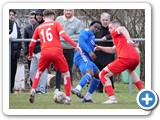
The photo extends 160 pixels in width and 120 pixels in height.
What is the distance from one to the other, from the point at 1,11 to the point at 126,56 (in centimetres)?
210

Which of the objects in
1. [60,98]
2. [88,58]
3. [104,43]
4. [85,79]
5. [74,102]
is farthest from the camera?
[104,43]

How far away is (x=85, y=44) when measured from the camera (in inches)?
496

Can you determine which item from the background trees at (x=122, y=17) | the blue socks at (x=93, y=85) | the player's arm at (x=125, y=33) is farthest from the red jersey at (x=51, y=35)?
the background trees at (x=122, y=17)

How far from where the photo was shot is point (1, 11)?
11.1m

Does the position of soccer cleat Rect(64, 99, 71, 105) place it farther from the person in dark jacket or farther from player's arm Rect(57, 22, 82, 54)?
the person in dark jacket

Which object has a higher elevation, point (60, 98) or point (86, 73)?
point (86, 73)

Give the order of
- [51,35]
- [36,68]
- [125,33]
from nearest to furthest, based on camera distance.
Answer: [125,33], [51,35], [36,68]

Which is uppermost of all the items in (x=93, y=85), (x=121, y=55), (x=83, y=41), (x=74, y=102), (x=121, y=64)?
(x=83, y=41)

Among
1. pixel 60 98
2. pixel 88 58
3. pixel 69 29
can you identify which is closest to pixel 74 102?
pixel 60 98

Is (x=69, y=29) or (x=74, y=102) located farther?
(x=69, y=29)

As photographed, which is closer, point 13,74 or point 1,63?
point 1,63

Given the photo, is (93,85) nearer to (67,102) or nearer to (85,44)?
(85,44)
